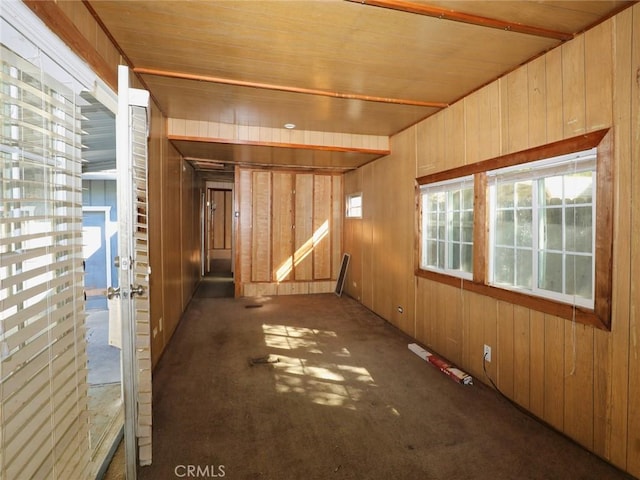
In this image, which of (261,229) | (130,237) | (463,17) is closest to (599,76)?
(463,17)

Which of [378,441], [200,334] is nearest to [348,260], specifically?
[200,334]

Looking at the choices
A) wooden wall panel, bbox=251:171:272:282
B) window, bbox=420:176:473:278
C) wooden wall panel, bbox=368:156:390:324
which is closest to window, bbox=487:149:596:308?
window, bbox=420:176:473:278

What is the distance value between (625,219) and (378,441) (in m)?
1.91

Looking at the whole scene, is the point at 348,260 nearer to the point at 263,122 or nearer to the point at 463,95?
the point at 263,122

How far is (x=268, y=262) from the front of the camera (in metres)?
6.20

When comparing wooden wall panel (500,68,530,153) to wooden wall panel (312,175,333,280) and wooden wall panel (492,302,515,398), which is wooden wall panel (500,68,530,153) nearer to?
wooden wall panel (492,302,515,398)

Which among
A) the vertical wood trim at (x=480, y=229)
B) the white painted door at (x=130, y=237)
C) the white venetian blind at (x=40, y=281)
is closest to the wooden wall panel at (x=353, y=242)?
the vertical wood trim at (x=480, y=229)

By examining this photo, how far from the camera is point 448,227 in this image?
3.39 metres

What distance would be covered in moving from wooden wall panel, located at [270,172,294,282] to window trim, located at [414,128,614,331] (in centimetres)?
366

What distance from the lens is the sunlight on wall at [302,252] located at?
20.6ft

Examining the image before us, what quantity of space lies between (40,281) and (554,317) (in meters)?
2.80

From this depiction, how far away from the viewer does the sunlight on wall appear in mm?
6266

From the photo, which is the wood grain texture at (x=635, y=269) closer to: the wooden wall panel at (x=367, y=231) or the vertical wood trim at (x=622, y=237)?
the vertical wood trim at (x=622, y=237)

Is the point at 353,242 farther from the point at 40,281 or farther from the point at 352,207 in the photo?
the point at 40,281
